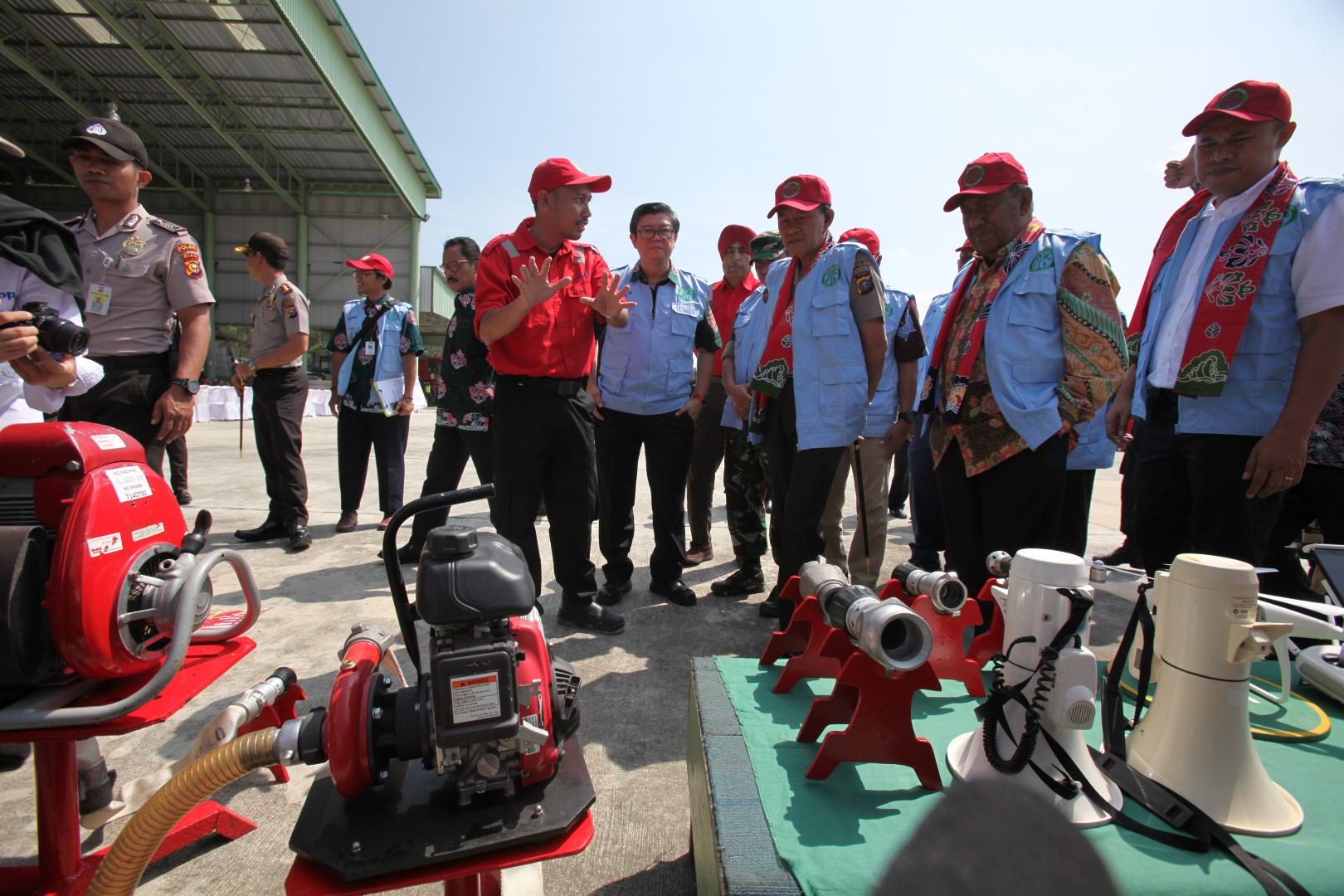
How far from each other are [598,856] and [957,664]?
38.8 inches

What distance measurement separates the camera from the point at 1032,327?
82.0 inches

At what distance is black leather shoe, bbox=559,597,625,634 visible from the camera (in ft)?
9.48

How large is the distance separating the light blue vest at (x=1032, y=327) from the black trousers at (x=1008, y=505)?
0.66 ft

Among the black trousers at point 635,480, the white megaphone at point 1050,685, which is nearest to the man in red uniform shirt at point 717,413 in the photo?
the black trousers at point 635,480

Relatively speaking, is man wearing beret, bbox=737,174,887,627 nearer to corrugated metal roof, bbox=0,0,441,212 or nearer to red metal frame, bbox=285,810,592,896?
red metal frame, bbox=285,810,592,896

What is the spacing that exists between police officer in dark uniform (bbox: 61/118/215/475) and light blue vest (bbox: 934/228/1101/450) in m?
2.64

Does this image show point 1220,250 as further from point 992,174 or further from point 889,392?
point 889,392

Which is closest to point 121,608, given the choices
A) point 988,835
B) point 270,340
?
point 988,835

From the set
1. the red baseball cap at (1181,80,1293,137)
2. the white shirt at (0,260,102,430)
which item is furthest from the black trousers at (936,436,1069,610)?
the white shirt at (0,260,102,430)

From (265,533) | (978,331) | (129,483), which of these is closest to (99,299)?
(129,483)

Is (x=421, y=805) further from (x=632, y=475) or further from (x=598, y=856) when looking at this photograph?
(x=632, y=475)

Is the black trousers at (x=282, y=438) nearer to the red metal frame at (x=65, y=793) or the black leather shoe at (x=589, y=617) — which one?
the black leather shoe at (x=589, y=617)

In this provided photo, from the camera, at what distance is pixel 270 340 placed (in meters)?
4.14

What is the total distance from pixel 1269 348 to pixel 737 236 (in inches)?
116
